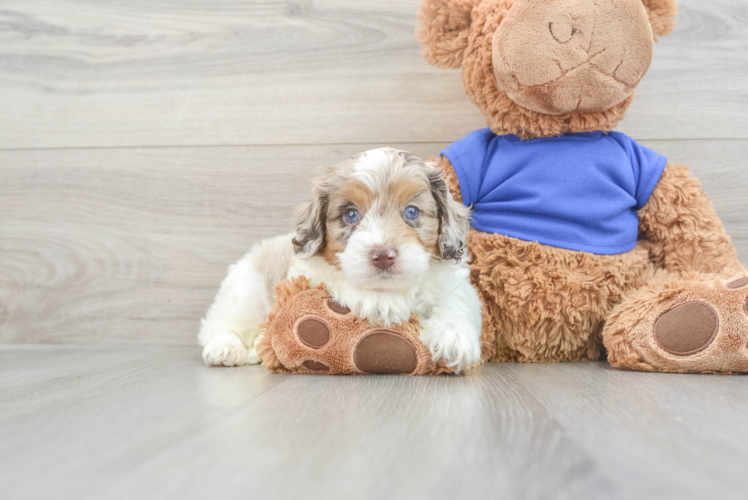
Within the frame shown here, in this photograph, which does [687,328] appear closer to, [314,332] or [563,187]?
[563,187]

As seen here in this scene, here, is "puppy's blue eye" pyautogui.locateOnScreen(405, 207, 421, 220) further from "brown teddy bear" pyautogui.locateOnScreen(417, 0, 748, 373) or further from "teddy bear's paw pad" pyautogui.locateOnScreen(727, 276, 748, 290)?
"teddy bear's paw pad" pyautogui.locateOnScreen(727, 276, 748, 290)

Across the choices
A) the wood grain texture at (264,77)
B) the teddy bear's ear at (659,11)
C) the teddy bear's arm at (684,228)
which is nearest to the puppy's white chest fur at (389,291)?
the teddy bear's arm at (684,228)

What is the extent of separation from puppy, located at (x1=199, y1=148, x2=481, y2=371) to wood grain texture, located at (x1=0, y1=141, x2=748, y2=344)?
1.99 feet

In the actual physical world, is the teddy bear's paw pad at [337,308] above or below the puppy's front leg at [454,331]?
above

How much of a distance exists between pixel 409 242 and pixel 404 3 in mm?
1044

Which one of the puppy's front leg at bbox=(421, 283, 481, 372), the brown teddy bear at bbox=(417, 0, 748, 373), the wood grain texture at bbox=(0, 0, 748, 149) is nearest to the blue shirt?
the brown teddy bear at bbox=(417, 0, 748, 373)

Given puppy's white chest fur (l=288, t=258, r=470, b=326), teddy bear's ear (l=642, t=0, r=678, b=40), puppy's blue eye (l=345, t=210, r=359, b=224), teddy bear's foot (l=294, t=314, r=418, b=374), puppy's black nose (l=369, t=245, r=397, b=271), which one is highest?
teddy bear's ear (l=642, t=0, r=678, b=40)

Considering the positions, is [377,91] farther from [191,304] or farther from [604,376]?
[604,376]

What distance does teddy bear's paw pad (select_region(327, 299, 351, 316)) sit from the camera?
128 centimetres

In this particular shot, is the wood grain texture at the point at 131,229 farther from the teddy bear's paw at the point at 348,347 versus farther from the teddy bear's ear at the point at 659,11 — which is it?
the teddy bear's ear at the point at 659,11

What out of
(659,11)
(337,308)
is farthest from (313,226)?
(659,11)

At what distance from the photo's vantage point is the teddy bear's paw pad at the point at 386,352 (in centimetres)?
124

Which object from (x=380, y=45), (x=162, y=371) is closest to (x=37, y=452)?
(x=162, y=371)

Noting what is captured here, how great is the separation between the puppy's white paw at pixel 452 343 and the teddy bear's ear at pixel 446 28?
75 cm
